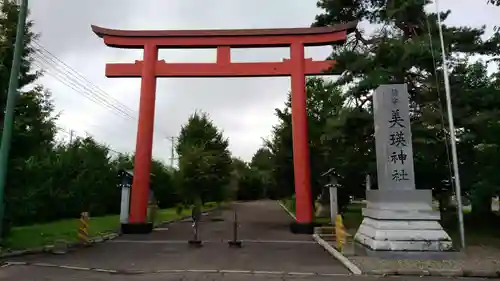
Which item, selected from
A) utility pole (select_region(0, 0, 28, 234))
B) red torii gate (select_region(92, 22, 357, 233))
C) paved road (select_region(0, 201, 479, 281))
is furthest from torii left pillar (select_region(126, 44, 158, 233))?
utility pole (select_region(0, 0, 28, 234))

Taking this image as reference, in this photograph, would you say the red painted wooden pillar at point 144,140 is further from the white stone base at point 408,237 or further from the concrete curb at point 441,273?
the concrete curb at point 441,273

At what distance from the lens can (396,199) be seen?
1055 centimetres

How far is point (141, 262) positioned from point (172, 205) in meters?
23.5

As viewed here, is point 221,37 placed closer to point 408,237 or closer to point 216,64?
point 216,64

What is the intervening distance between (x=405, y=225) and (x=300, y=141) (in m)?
6.63

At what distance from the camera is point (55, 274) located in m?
7.74

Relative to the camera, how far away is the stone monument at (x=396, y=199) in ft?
32.7

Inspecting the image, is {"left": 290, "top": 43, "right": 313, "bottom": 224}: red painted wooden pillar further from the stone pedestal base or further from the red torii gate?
the stone pedestal base

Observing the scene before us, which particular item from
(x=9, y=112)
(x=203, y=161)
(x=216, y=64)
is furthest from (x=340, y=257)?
(x=203, y=161)

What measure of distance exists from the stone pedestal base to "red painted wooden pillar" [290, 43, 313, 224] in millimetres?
4938

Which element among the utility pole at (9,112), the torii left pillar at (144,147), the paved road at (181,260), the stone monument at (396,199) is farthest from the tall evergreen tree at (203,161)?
the utility pole at (9,112)

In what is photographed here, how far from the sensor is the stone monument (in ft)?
32.7

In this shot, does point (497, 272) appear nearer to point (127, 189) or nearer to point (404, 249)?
point (404, 249)

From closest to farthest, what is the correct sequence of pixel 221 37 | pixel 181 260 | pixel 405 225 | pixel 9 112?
pixel 9 112 < pixel 181 260 < pixel 405 225 < pixel 221 37
